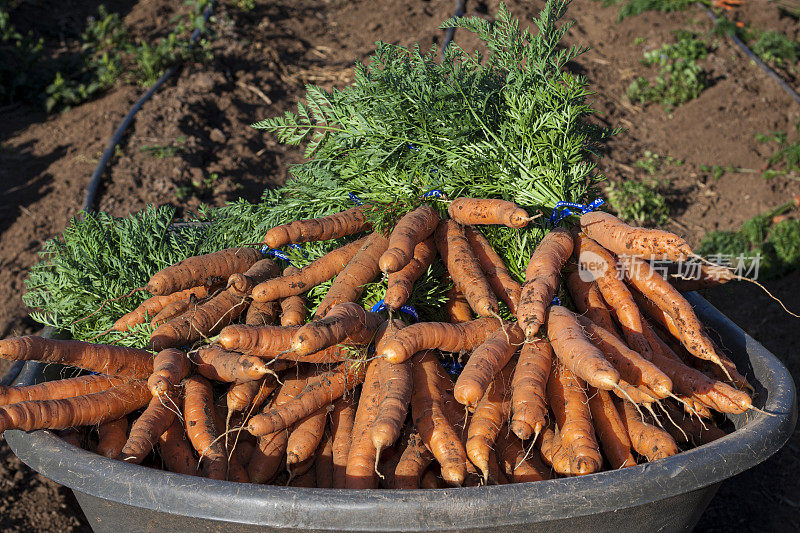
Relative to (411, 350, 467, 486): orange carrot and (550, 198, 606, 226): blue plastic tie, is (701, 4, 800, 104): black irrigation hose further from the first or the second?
(411, 350, 467, 486): orange carrot

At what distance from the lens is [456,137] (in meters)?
3.13

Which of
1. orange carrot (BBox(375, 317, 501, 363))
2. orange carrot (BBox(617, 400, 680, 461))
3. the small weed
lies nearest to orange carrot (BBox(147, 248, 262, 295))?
orange carrot (BBox(375, 317, 501, 363))

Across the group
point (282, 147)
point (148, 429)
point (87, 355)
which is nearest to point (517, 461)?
point (148, 429)

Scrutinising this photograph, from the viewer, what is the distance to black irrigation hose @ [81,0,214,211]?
5262 millimetres

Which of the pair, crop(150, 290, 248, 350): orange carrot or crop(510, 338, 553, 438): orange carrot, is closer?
crop(510, 338, 553, 438): orange carrot

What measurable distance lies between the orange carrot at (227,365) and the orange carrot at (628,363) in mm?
1189

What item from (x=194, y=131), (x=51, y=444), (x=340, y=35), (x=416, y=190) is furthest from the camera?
(x=340, y=35)

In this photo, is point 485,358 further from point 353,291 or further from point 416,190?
point 416,190

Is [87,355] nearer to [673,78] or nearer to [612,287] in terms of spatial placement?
[612,287]

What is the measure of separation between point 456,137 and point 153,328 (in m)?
1.57

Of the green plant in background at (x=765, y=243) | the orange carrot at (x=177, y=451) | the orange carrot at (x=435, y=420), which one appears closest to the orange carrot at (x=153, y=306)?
the orange carrot at (x=177, y=451)

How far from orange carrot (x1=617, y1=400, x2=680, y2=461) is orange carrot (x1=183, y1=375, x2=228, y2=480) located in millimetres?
1405

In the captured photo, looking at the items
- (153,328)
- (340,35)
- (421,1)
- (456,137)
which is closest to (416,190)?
(456,137)

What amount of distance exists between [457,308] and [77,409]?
1.48m
